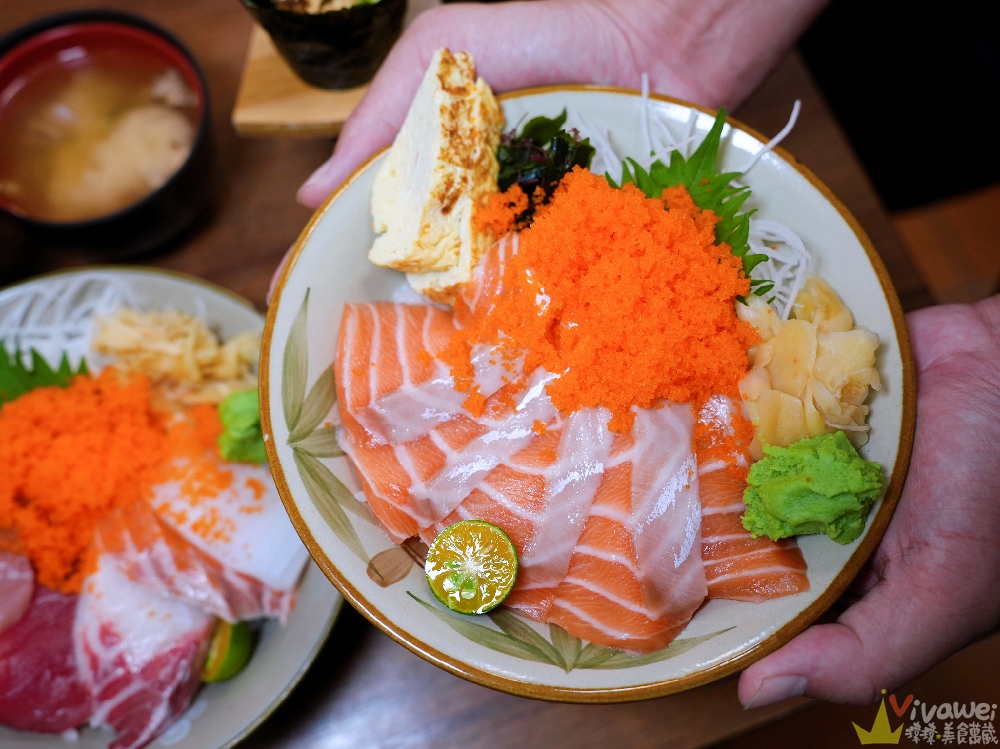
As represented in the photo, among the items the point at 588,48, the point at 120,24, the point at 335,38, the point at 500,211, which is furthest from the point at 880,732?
the point at 120,24

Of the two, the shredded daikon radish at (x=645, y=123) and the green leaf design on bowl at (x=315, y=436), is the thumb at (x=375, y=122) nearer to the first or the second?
the green leaf design on bowl at (x=315, y=436)

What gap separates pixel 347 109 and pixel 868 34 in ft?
9.39

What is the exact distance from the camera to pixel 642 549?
1.48 meters

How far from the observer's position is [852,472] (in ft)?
4.39

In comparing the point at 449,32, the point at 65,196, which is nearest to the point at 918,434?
the point at 449,32

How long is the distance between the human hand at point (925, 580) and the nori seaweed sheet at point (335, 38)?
193 centimetres

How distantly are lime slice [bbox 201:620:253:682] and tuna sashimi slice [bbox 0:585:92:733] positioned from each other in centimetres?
32

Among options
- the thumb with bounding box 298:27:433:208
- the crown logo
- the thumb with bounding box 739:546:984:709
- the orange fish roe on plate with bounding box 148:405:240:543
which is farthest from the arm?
the crown logo

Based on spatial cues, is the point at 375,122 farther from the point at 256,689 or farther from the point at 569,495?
the point at 256,689

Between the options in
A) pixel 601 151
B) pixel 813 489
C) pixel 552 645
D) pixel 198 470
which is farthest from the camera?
pixel 198 470

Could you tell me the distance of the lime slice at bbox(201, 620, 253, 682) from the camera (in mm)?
1912

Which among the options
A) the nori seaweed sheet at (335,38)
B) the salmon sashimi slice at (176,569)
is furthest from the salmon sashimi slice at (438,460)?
the nori seaweed sheet at (335,38)

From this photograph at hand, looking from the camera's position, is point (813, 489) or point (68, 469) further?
point (68, 469)

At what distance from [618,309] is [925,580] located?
38.1 inches
